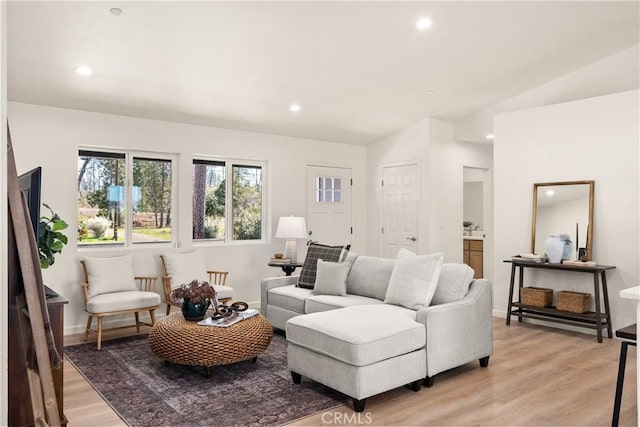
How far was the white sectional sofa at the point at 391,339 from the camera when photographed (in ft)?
9.78

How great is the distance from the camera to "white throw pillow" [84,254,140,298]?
4.67m

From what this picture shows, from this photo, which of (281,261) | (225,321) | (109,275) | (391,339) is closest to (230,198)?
(281,261)

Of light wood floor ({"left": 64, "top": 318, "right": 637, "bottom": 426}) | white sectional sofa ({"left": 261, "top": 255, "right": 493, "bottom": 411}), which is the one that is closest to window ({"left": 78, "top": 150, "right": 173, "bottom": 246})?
light wood floor ({"left": 64, "top": 318, "right": 637, "bottom": 426})

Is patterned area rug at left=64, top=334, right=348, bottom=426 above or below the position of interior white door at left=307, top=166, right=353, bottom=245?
below

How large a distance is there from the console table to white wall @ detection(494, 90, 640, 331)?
0.16 metres

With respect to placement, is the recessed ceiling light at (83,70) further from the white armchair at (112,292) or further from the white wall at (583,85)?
the white wall at (583,85)

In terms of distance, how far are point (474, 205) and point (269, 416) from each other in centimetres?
631

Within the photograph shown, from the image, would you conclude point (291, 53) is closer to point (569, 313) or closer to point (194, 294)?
point (194, 294)

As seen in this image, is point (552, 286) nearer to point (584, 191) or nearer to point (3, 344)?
point (584, 191)

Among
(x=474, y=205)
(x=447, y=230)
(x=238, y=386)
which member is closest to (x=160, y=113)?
(x=238, y=386)

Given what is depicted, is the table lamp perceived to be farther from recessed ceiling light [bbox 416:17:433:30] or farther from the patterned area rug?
recessed ceiling light [bbox 416:17:433:30]

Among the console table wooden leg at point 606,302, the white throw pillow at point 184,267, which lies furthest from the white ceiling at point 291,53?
the console table wooden leg at point 606,302

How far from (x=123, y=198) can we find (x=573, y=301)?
497cm

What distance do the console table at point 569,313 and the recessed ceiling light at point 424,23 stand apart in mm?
2786
